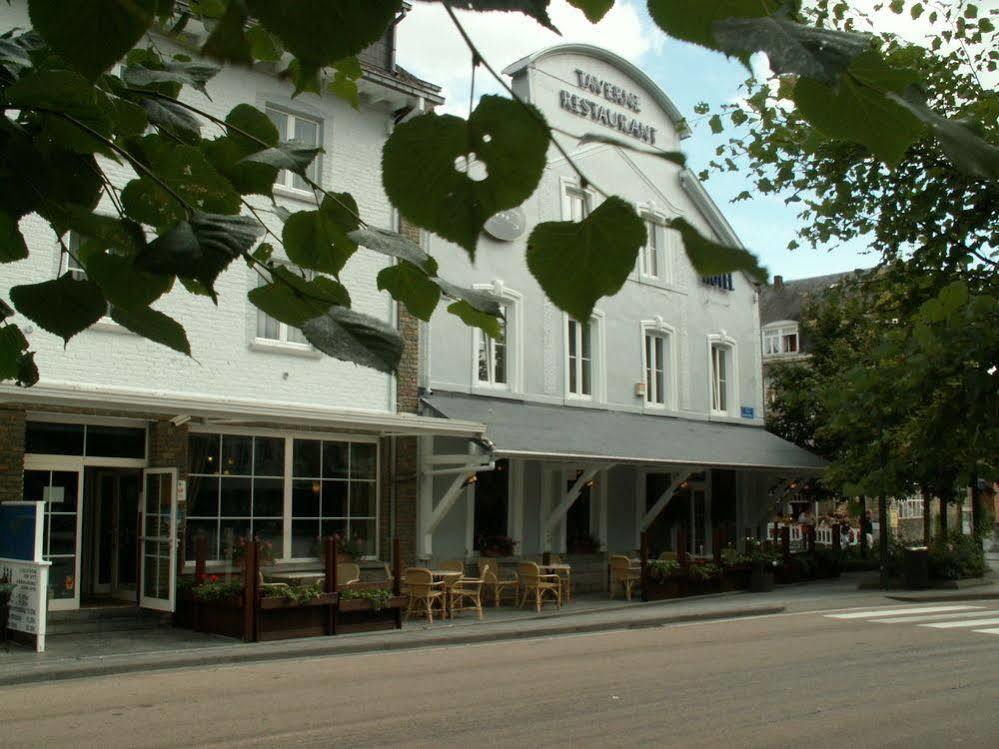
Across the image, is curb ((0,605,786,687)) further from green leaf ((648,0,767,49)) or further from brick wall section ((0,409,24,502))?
green leaf ((648,0,767,49))

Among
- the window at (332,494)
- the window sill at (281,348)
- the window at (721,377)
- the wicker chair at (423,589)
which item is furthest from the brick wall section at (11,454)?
the window at (721,377)

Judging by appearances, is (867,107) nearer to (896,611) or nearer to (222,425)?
(222,425)

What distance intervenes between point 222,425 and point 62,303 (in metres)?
14.3

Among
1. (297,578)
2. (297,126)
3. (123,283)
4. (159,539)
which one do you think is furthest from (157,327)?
(297,126)

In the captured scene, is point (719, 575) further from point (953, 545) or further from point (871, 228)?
point (871, 228)

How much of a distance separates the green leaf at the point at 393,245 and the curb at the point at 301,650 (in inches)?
413

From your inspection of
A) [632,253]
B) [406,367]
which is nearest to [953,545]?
[406,367]

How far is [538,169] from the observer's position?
151 centimetres

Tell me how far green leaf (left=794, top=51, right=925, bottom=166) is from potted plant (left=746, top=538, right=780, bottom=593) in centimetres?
2314

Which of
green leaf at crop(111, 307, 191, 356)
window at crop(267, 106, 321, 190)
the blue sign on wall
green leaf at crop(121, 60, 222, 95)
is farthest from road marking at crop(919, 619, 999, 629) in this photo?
green leaf at crop(111, 307, 191, 356)

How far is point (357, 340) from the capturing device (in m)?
2.05

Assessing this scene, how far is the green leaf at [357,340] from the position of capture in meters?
2.01

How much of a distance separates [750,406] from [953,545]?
19.1 feet

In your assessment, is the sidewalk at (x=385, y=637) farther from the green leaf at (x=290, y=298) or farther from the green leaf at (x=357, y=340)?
the green leaf at (x=357, y=340)
